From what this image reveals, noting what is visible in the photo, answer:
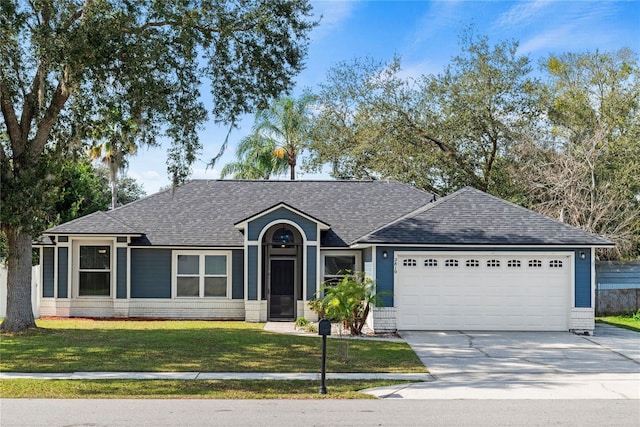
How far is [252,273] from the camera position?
71.5 ft

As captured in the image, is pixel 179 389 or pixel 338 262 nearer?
pixel 179 389

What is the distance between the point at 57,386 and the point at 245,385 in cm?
312

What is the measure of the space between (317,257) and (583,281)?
26.8 feet

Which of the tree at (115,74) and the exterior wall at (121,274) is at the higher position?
the tree at (115,74)

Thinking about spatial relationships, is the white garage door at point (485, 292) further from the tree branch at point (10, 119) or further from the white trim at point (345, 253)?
the tree branch at point (10, 119)

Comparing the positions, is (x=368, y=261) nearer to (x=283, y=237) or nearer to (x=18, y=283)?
(x=283, y=237)

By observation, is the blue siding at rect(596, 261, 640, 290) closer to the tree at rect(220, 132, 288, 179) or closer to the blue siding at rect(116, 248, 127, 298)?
the blue siding at rect(116, 248, 127, 298)

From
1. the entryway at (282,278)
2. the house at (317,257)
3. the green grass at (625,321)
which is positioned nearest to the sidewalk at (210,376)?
the house at (317,257)

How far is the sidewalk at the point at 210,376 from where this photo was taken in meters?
11.8

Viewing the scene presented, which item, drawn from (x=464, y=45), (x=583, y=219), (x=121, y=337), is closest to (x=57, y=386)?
(x=121, y=337)

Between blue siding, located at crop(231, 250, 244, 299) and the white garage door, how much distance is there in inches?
254

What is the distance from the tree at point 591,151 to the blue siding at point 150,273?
1617 centimetres

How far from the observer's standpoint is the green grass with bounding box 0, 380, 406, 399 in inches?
409

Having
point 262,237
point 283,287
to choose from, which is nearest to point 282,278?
point 283,287
